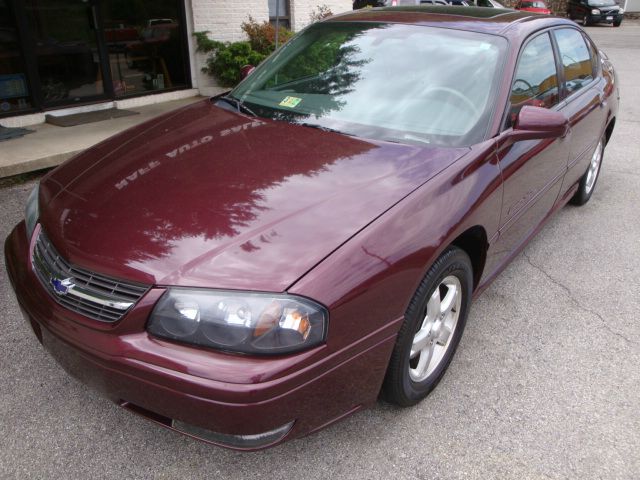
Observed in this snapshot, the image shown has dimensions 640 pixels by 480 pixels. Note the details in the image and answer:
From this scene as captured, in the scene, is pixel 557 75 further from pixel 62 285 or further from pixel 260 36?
pixel 260 36

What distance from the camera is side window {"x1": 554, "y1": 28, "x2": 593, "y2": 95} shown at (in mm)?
3711

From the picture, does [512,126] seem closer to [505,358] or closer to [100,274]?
[505,358]

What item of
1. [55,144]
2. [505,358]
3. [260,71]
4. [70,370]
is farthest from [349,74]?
[55,144]

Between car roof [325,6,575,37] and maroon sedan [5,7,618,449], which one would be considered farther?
car roof [325,6,575,37]

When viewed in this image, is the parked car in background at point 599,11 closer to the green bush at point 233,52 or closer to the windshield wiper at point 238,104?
the green bush at point 233,52

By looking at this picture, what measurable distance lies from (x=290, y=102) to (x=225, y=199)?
111cm

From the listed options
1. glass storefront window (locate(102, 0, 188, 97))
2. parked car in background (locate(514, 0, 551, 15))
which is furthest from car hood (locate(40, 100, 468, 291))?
parked car in background (locate(514, 0, 551, 15))

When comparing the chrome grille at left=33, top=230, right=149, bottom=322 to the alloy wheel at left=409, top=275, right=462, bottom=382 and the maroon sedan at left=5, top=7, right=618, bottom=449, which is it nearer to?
the maroon sedan at left=5, top=7, right=618, bottom=449

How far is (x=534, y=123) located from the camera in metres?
2.74

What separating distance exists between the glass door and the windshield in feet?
13.9

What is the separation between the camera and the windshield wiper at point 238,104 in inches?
121

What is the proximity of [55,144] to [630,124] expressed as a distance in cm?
756

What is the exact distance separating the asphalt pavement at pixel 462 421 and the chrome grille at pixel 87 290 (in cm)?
66

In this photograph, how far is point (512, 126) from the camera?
2785 millimetres
